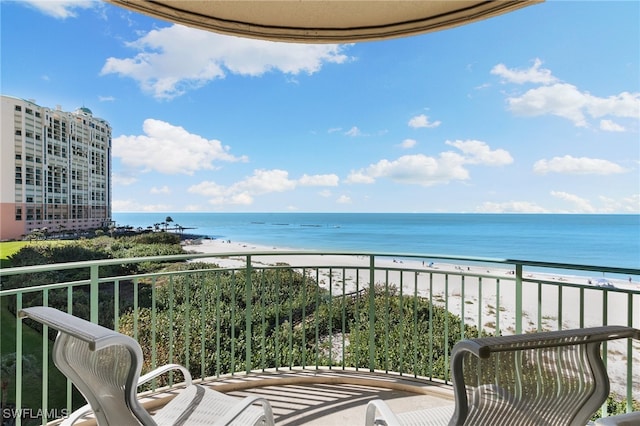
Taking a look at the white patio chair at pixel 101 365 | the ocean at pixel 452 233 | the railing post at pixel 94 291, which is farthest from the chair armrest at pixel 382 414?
the ocean at pixel 452 233

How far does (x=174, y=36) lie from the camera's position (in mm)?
25125

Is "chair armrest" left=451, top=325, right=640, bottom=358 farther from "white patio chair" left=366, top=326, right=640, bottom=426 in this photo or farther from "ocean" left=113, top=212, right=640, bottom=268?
"ocean" left=113, top=212, right=640, bottom=268

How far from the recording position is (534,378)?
104 cm

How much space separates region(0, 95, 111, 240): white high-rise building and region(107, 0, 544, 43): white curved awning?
17.1m

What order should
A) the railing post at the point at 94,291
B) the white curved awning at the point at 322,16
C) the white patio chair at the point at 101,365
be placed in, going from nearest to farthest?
the white patio chair at the point at 101,365
the white curved awning at the point at 322,16
the railing post at the point at 94,291

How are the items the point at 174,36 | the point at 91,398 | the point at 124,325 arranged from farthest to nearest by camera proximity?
the point at 174,36
the point at 124,325
the point at 91,398

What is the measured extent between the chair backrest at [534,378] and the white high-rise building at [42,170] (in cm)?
1908

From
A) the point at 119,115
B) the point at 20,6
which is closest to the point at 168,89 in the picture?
the point at 119,115

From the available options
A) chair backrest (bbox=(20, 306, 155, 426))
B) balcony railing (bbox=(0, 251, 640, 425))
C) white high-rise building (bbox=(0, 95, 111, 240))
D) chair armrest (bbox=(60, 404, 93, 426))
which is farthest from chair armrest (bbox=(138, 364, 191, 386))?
white high-rise building (bbox=(0, 95, 111, 240))

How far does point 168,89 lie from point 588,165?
41974 millimetres

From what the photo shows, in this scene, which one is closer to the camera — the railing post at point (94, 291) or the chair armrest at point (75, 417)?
the chair armrest at point (75, 417)

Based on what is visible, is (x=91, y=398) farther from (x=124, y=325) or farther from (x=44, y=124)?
(x=44, y=124)

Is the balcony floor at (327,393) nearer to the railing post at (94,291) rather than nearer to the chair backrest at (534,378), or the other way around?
the railing post at (94,291)

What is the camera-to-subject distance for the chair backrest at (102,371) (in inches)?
43.8
